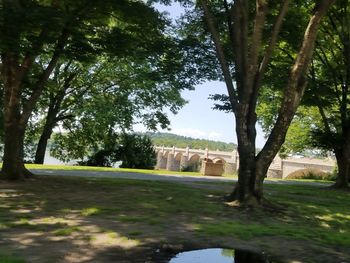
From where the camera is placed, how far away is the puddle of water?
6664 millimetres

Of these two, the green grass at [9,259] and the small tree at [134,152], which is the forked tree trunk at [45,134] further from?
the green grass at [9,259]

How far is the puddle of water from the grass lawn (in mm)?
239

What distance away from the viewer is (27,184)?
1331 cm

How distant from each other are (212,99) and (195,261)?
40.2 feet

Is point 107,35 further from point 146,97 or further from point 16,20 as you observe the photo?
point 146,97

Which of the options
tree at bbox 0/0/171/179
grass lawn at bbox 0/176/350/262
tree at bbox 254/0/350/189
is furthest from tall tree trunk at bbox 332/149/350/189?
tree at bbox 0/0/171/179

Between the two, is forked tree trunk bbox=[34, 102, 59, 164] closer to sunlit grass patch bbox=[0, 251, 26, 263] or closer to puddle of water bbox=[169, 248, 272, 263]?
puddle of water bbox=[169, 248, 272, 263]

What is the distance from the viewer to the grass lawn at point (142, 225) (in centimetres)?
669

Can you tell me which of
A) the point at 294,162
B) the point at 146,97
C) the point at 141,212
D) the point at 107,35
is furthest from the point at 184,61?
the point at 294,162

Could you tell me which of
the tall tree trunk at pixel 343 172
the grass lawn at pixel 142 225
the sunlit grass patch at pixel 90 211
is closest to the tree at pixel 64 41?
the grass lawn at pixel 142 225

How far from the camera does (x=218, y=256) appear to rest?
22.8ft

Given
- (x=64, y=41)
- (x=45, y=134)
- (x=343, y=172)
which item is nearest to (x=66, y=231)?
(x=64, y=41)

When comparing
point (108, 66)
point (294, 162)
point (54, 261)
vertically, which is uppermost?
point (108, 66)

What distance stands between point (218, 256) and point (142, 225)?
6.72ft
